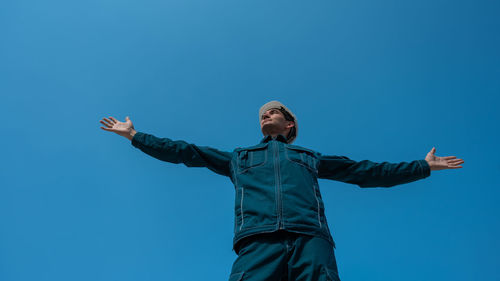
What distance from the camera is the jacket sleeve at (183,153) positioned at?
15.3 ft

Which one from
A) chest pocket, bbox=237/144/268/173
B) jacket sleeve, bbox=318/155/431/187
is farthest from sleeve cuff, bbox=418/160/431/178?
chest pocket, bbox=237/144/268/173

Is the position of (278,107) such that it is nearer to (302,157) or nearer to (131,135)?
(302,157)

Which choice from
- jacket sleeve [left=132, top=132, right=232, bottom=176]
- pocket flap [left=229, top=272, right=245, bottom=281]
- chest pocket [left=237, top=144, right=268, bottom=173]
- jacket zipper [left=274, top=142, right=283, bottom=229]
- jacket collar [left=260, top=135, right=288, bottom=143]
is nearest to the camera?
pocket flap [left=229, top=272, right=245, bottom=281]

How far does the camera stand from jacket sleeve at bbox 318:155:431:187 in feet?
15.6

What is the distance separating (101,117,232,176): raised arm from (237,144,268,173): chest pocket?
22 cm

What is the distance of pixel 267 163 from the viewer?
441cm

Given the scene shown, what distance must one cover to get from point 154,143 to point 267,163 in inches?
48.4

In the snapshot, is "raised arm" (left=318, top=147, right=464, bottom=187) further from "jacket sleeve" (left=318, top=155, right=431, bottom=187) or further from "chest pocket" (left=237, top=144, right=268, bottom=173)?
"chest pocket" (left=237, top=144, right=268, bottom=173)

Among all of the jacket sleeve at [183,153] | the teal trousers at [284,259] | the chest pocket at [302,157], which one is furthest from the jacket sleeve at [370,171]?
the teal trousers at [284,259]

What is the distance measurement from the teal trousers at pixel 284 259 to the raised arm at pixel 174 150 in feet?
4.01

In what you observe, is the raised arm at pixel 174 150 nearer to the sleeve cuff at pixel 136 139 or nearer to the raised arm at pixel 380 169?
the sleeve cuff at pixel 136 139

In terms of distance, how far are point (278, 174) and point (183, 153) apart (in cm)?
111

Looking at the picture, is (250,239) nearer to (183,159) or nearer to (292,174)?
→ (292,174)

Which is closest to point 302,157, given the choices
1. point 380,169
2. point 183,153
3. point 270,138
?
point 270,138
